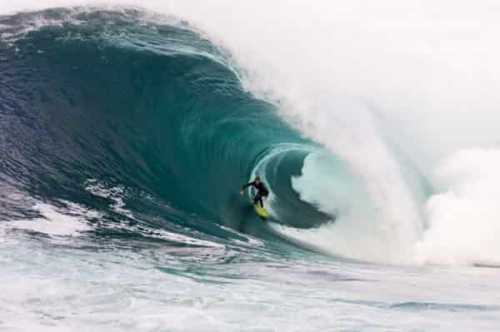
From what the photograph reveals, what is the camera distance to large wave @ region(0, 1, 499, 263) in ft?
40.3

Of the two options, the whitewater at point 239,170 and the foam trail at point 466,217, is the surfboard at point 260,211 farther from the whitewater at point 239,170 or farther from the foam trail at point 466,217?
the foam trail at point 466,217

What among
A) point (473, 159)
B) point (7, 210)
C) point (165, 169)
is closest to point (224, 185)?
point (165, 169)

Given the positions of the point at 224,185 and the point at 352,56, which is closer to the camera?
the point at 224,185

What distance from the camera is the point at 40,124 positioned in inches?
519

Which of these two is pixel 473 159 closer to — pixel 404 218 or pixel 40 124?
pixel 404 218

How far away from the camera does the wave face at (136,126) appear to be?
11672 mm

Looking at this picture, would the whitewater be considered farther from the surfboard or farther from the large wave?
the surfboard

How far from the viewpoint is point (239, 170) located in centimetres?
1484

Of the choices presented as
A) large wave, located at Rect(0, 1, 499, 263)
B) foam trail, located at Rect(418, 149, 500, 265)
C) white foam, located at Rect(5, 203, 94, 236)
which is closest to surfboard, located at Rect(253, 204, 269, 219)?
large wave, located at Rect(0, 1, 499, 263)

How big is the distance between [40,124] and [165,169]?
106 inches

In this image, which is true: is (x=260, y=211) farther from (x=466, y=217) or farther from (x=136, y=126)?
(x=466, y=217)

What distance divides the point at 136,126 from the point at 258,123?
3.59m

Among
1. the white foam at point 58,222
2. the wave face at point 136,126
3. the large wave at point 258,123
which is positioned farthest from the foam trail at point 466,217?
the white foam at point 58,222

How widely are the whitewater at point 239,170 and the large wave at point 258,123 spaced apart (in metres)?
0.05
